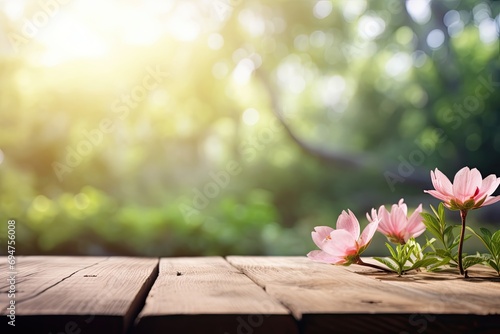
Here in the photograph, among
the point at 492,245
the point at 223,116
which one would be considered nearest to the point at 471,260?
the point at 492,245

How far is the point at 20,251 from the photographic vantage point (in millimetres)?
5426

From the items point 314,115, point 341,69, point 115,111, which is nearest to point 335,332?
point 115,111

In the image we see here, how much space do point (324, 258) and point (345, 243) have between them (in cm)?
7

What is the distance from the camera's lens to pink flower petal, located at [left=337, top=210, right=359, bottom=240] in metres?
1.42

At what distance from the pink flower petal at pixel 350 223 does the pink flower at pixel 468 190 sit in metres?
0.19

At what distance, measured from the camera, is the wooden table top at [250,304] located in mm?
825

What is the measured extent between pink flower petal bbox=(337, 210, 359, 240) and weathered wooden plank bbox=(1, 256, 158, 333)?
0.46m

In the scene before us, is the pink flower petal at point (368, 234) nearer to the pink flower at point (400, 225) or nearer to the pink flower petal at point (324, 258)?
the pink flower petal at point (324, 258)

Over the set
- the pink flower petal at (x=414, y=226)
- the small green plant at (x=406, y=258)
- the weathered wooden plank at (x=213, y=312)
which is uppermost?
the weathered wooden plank at (x=213, y=312)

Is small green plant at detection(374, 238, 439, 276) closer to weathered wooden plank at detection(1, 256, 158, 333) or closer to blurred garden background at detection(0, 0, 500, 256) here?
weathered wooden plank at detection(1, 256, 158, 333)

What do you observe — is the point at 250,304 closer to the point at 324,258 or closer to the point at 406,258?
the point at 324,258

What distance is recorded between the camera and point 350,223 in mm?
1435

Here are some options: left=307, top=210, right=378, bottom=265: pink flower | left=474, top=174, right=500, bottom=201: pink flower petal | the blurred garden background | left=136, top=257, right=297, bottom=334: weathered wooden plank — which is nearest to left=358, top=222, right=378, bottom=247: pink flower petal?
left=307, top=210, right=378, bottom=265: pink flower

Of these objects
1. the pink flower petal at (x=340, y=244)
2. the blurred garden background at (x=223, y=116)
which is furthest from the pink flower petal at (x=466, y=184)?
the blurred garden background at (x=223, y=116)
